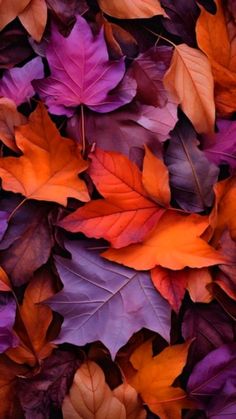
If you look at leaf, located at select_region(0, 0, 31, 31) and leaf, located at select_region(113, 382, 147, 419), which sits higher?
leaf, located at select_region(0, 0, 31, 31)

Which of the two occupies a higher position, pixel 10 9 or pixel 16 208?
pixel 10 9

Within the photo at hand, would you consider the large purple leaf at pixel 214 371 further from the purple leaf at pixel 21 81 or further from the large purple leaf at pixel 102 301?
the purple leaf at pixel 21 81

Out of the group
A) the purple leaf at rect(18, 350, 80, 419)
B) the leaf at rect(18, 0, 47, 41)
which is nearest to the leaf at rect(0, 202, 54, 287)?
the purple leaf at rect(18, 350, 80, 419)

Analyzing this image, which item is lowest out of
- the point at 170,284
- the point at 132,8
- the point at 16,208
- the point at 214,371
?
the point at 214,371

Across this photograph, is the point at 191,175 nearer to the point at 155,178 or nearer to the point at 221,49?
the point at 155,178

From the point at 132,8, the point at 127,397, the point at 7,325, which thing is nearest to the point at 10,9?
the point at 132,8

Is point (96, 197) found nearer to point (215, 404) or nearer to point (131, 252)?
point (131, 252)

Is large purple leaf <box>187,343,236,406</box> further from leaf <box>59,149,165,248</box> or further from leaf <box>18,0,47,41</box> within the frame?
leaf <box>18,0,47,41</box>
